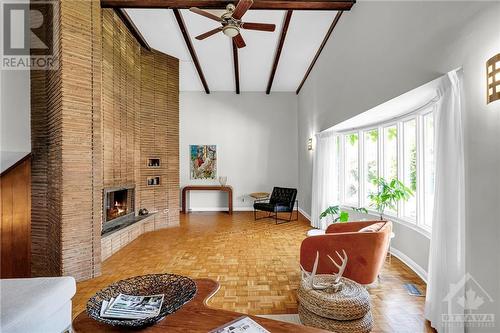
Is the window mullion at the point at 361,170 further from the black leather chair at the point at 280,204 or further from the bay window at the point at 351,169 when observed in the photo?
the black leather chair at the point at 280,204

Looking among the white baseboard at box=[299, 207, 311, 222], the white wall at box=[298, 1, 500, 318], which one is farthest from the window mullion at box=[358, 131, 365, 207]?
the white baseboard at box=[299, 207, 311, 222]

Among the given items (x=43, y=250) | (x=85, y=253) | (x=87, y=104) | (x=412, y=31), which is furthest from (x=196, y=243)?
(x=412, y=31)

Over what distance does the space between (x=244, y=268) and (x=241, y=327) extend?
2375 millimetres

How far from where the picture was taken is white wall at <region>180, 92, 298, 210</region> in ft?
25.7

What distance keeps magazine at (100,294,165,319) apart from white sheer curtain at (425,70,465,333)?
6.93 feet

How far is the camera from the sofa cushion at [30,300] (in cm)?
142

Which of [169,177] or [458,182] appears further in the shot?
[169,177]

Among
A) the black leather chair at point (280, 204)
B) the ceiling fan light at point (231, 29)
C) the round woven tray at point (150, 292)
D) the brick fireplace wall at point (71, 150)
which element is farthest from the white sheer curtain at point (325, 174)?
the round woven tray at point (150, 292)

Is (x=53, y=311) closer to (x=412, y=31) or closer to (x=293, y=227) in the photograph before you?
(x=412, y=31)

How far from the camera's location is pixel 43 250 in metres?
3.16

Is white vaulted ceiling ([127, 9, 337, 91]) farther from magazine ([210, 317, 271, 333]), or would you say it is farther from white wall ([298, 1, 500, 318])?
magazine ([210, 317, 271, 333])

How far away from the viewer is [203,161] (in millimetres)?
7801

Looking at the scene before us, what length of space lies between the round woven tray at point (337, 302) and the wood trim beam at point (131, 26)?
16.1ft

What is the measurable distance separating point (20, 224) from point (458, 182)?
4.49 meters
